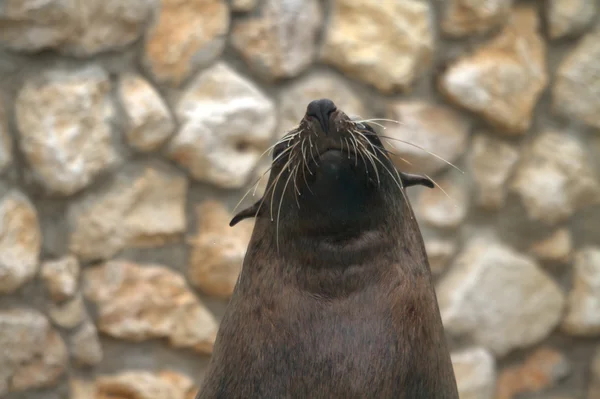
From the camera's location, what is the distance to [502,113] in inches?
101

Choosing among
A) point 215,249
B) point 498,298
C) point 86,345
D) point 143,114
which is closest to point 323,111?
point 143,114

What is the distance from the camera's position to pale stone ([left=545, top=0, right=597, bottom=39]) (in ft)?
8.61

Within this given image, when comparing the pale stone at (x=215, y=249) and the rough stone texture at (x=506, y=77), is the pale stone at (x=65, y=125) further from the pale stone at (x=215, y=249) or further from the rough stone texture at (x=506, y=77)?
the rough stone texture at (x=506, y=77)

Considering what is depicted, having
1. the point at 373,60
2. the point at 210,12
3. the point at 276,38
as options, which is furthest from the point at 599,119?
the point at 210,12

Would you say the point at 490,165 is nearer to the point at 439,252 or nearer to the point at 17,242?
the point at 439,252

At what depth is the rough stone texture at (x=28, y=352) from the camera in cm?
212

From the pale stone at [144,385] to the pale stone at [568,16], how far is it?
157 centimetres

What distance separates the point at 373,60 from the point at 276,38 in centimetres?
30

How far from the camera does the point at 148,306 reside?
230 cm

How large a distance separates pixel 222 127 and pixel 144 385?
0.75 meters

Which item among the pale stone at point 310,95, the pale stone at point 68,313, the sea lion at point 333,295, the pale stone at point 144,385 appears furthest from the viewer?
the pale stone at point 310,95

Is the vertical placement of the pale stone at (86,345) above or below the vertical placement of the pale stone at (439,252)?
below

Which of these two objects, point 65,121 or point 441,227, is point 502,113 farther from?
point 65,121

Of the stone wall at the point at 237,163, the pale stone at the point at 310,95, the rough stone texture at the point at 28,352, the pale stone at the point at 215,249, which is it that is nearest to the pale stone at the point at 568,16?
the stone wall at the point at 237,163
